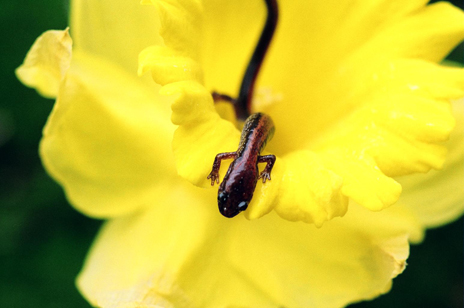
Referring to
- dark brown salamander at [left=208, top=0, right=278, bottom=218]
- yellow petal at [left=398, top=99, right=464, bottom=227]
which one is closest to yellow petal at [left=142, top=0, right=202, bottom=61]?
dark brown salamander at [left=208, top=0, right=278, bottom=218]

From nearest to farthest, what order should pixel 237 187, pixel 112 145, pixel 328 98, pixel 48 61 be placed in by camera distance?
pixel 237 187, pixel 48 61, pixel 112 145, pixel 328 98

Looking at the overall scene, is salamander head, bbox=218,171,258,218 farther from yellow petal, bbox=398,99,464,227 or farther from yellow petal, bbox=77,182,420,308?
yellow petal, bbox=398,99,464,227

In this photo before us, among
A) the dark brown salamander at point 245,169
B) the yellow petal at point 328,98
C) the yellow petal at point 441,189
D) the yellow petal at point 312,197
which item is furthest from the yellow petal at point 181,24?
the yellow petal at point 441,189

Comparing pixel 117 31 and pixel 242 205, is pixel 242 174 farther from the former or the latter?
pixel 117 31

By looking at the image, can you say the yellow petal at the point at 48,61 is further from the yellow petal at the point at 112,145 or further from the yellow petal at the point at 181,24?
the yellow petal at the point at 181,24

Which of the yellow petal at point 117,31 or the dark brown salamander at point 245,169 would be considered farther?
the yellow petal at point 117,31

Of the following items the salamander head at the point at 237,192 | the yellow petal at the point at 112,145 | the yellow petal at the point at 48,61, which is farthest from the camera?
the yellow petal at the point at 112,145

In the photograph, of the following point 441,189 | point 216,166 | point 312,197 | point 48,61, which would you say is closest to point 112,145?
point 48,61
